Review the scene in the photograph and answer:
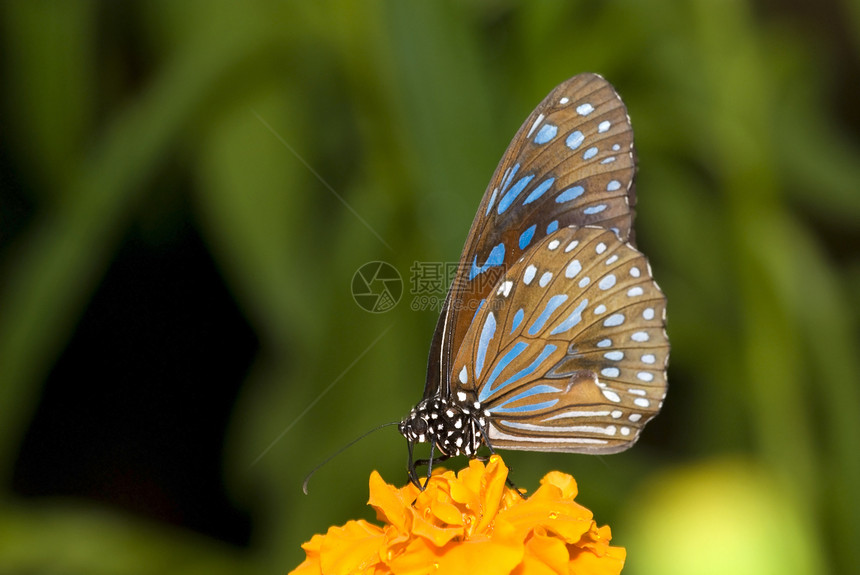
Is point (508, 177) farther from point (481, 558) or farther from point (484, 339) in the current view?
point (481, 558)

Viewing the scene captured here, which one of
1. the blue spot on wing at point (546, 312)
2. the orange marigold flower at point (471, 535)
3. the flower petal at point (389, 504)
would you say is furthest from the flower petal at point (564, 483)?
the blue spot on wing at point (546, 312)

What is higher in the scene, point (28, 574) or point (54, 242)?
point (54, 242)

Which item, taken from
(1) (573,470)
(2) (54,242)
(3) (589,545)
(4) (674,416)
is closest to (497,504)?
(3) (589,545)

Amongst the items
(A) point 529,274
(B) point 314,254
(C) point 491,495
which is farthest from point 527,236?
(B) point 314,254

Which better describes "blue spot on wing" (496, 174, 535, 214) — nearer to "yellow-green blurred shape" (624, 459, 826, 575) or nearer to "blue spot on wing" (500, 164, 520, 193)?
"blue spot on wing" (500, 164, 520, 193)

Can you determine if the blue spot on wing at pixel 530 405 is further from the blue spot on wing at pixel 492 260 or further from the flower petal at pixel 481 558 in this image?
the flower petal at pixel 481 558

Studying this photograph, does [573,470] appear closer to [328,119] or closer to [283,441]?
[283,441]

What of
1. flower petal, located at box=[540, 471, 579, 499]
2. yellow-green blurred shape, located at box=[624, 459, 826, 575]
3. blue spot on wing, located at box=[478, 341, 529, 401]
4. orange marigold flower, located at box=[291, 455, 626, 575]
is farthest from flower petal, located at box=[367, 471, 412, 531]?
yellow-green blurred shape, located at box=[624, 459, 826, 575]
